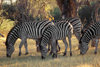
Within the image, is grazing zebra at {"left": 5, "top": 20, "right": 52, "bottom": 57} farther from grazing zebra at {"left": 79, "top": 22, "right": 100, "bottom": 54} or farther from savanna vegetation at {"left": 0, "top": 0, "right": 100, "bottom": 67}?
grazing zebra at {"left": 79, "top": 22, "right": 100, "bottom": 54}

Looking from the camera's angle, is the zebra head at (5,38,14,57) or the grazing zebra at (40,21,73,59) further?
the zebra head at (5,38,14,57)

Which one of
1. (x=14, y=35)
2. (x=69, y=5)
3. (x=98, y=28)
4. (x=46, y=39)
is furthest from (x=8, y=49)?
(x=69, y=5)

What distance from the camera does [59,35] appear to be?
1174 centimetres

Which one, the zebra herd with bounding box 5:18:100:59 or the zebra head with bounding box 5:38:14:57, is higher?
the zebra herd with bounding box 5:18:100:59

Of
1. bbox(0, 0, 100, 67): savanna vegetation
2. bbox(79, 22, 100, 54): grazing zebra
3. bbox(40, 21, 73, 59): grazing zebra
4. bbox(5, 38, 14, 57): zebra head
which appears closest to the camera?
bbox(0, 0, 100, 67): savanna vegetation

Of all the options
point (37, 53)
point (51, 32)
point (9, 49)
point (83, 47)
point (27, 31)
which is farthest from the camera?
point (37, 53)

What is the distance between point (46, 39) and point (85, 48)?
282cm

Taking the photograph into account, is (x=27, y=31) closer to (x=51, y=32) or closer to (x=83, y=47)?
(x=51, y=32)

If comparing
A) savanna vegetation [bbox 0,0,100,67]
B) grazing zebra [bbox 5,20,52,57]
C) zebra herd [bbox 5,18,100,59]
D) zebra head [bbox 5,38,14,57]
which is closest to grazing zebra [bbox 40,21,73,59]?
zebra herd [bbox 5,18,100,59]

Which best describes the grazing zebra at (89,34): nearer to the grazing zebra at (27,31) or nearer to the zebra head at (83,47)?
the zebra head at (83,47)

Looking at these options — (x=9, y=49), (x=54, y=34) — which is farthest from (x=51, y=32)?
(x=9, y=49)

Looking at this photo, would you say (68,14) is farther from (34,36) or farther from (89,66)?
(89,66)

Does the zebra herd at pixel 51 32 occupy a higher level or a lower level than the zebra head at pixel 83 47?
higher

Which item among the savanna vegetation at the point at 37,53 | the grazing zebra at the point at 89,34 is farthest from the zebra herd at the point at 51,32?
the savanna vegetation at the point at 37,53
